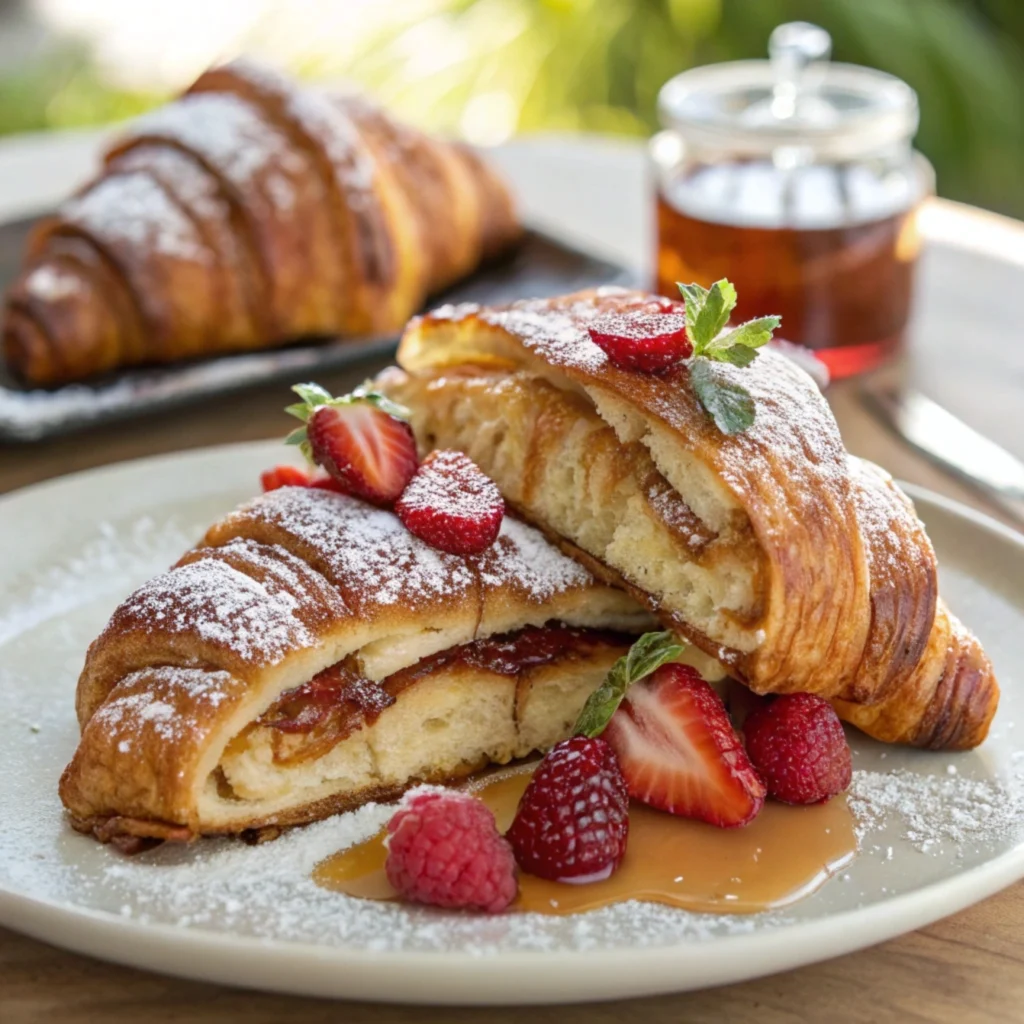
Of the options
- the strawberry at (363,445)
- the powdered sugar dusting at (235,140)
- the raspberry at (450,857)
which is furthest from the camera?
the powdered sugar dusting at (235,140)

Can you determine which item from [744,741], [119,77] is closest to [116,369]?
Answer: [744,741]

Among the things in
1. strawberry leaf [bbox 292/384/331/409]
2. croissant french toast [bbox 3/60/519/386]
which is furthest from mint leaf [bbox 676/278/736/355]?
croissant french toast [bbox 3/60/519/386]

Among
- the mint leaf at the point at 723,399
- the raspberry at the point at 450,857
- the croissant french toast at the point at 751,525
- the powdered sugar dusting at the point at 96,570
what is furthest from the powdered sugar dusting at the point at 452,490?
the powdered sugar dusting at the point at 96,570

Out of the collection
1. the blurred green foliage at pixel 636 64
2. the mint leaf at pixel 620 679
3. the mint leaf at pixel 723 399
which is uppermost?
the mint leaf at pixel 723 399

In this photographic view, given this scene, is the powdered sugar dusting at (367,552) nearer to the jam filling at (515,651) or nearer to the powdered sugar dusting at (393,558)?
the powdered sugar dusting at (393,558)

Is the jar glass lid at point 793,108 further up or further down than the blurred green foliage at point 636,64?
further up

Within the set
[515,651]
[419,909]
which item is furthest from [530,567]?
[419,909]

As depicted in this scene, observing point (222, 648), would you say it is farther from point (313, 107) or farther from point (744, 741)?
point (313, 107)
